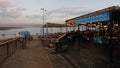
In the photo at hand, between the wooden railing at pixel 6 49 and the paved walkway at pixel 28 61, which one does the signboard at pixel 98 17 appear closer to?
the paved walkway at pixel 28 61

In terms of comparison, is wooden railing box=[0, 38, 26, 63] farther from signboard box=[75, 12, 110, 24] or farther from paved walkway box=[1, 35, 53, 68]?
signboard box=[75, 12, 110, 24]

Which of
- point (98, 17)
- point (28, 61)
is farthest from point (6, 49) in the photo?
point (98, 17)

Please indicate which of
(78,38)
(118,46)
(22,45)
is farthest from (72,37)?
(118,46)

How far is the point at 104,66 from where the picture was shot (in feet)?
29.2

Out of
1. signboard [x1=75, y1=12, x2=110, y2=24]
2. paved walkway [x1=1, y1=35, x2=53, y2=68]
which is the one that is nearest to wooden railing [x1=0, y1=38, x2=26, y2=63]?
paved walkway [x1=1, y1=35, x2=53, y2=68]

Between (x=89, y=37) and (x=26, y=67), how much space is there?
9.05 metres

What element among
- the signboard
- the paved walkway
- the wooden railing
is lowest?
the paved walkway

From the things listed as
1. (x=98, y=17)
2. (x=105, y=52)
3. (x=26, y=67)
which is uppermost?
(x=98, y=17)

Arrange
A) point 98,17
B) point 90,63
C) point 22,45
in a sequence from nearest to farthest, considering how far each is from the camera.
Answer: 1. point 90,63
2. point 98,17
3. point 22,45

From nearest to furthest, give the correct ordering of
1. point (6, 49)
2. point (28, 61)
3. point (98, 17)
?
point (98, 17) < point (28, 61) < point (6, 49)

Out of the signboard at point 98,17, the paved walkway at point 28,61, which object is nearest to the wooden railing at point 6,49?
the paved walkway at point 28,61

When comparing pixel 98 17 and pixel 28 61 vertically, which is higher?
pixel 98 17

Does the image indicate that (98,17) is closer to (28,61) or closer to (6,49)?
(28,61)

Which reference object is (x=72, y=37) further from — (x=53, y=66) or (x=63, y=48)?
(x=53, y=66)
